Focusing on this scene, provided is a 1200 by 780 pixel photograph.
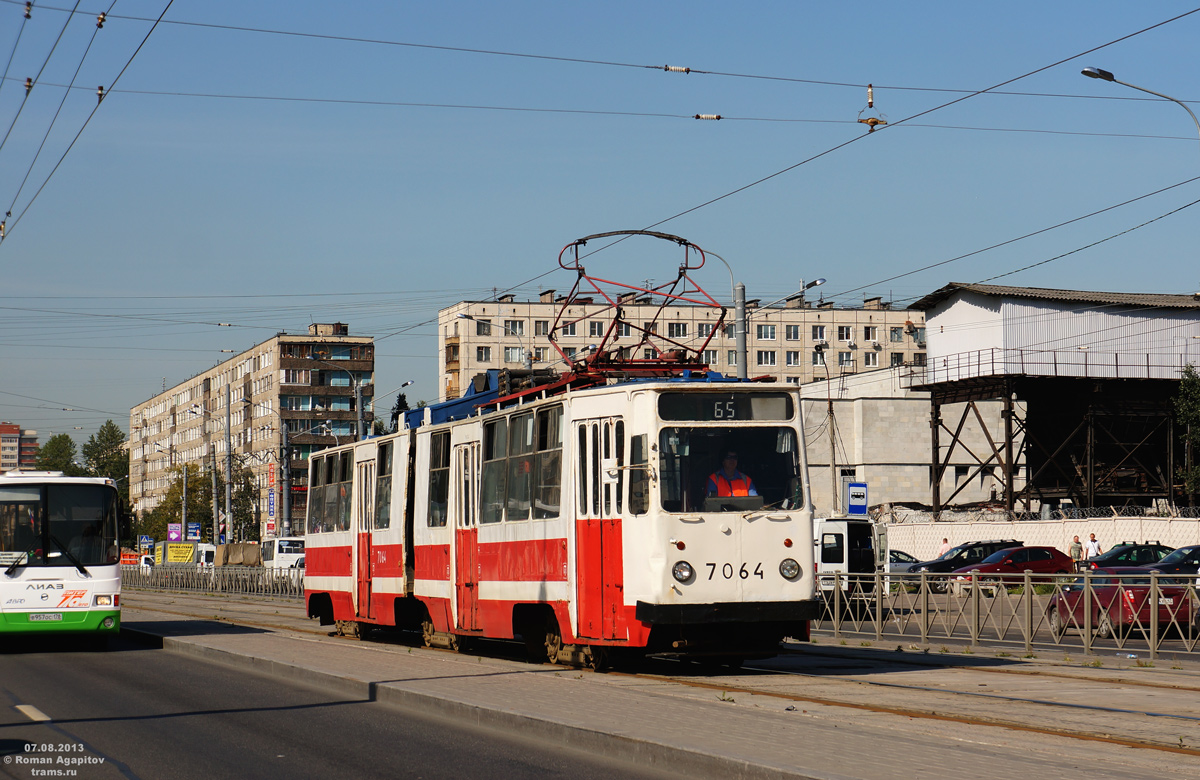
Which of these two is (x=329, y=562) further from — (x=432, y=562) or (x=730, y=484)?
(x=730, y=484)

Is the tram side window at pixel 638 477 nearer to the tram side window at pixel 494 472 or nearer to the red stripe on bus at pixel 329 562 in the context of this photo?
the tram side window at pixel 494 472

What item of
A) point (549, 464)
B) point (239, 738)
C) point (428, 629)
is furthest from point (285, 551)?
point (239, 738)

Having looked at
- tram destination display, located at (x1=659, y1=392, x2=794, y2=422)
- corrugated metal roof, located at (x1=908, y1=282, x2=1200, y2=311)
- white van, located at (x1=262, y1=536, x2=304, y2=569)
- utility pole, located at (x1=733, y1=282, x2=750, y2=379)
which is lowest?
white van, located at (x1=262, y1=536, x2=304, y2=569)

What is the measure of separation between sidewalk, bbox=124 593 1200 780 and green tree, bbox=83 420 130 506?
179 metres

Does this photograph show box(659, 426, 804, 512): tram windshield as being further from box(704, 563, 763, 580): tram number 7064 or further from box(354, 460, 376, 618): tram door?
box(354, 460, 376, 618): tram door

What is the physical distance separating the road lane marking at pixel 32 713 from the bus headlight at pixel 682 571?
5.78 meters

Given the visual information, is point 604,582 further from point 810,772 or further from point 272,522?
point 272,522

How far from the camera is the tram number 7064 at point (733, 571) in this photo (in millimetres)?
13602

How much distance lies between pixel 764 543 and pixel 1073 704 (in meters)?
3.38

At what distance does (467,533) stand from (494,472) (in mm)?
1054

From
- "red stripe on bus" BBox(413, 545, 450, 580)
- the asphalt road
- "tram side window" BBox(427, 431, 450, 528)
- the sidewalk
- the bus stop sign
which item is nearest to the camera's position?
the sidewalk

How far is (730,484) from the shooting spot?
13984 mm

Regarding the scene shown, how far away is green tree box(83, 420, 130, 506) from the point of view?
184500 millimetres

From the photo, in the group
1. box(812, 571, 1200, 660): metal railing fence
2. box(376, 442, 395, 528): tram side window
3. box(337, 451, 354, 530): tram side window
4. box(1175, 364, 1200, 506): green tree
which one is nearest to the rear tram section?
box(376, 442, 395, 528): tram side window
